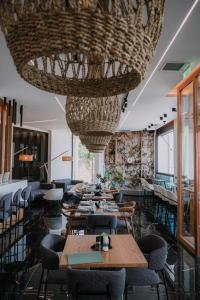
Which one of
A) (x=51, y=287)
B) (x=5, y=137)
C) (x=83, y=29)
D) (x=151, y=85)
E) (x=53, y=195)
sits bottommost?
(x=51, y=287)

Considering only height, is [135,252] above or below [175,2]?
below

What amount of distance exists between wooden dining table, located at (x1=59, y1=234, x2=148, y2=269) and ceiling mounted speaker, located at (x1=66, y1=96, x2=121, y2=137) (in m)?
1.34

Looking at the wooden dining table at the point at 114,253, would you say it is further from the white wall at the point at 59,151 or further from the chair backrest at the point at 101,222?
the white wall at the point at 59,151

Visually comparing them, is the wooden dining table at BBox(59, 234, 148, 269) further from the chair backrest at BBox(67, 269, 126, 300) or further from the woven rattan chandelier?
the woven rattan chandelier

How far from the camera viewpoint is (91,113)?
9.02ft

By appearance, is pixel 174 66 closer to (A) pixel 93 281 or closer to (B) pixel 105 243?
(B) pixel 105 243

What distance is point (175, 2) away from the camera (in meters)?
3.12

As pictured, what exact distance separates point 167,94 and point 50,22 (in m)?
6.75

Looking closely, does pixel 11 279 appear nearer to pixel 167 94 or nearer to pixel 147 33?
pixel 147 33

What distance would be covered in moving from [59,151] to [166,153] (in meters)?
5.64

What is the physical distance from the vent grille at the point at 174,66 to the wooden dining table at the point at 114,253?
10.6 feet

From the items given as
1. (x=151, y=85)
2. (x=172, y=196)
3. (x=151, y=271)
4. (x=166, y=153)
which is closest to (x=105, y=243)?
(x=151, y=271)

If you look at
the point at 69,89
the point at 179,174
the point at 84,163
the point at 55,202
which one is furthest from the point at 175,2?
the point at 84,163

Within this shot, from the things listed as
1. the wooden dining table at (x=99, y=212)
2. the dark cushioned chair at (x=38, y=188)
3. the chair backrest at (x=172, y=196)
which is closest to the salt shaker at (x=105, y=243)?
the wooden dining table at (x=99, y=212)
